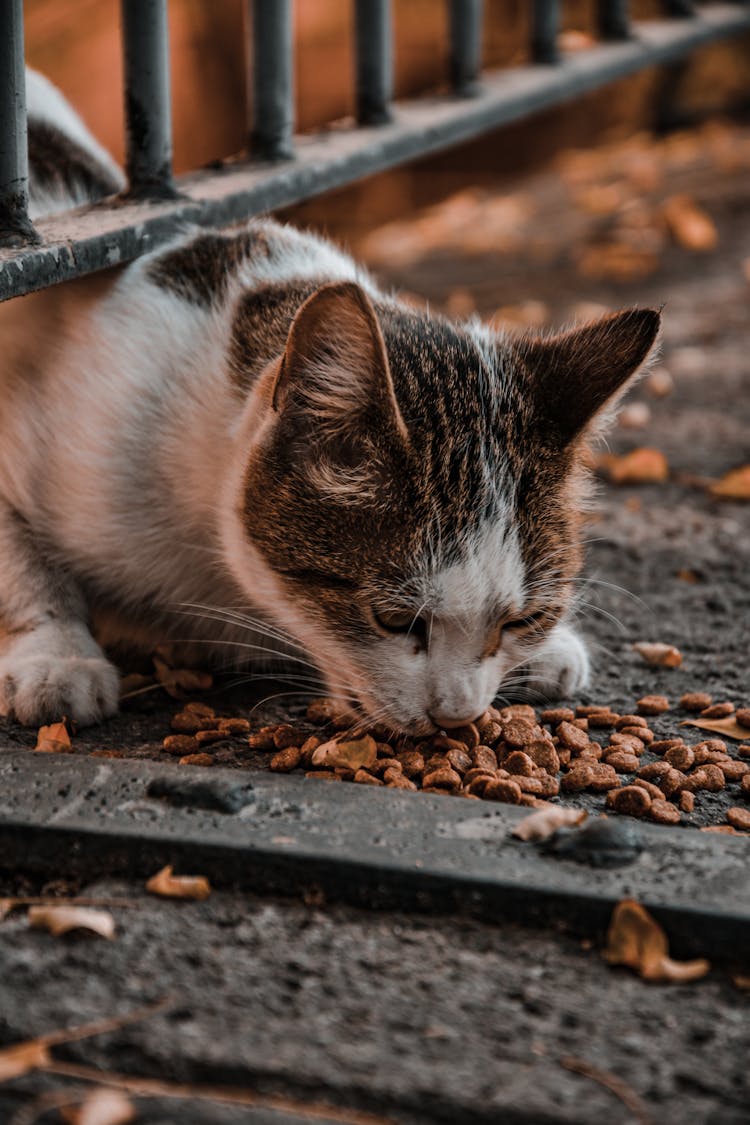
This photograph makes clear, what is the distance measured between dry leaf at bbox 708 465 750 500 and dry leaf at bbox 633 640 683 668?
1.09 meters

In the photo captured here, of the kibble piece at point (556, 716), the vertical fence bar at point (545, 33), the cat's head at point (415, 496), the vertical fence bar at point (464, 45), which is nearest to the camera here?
the cat's head at point (415, 496)

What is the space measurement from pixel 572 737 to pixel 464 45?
9.52ft

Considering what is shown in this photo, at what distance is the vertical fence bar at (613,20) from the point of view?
18.6ft

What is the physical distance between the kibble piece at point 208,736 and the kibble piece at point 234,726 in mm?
21

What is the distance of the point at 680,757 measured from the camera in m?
2.29

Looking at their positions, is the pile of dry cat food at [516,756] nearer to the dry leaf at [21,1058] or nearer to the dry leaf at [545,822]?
the dry leaf at [545,822]

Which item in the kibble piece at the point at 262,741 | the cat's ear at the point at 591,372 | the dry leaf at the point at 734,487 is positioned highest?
the cat's ear at the point at 591,372

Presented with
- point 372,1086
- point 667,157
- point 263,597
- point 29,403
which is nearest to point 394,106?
point 29,403

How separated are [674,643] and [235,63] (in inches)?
185

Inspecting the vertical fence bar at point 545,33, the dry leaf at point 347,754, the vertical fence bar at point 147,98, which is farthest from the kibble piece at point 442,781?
the vertical fence bar at point 545,33

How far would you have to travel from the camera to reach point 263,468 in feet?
7.53

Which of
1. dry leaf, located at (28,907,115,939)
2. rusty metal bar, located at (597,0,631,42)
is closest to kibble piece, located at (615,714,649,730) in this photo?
dry leaf, located at (28,907,115,939)

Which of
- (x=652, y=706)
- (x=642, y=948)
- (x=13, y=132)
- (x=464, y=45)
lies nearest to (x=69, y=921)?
(x=642, y=948)

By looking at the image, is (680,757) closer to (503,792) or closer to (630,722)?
(630,722)
